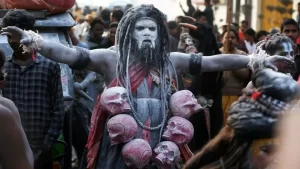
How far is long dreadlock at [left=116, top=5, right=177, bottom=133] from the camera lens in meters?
7.78

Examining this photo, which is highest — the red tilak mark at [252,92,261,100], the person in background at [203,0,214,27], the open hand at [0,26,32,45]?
the red tilak mark at [252,92,261,100]

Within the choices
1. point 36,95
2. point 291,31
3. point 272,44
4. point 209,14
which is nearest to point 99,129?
point 36,95

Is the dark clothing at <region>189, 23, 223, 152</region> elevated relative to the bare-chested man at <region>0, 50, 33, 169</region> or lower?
lower

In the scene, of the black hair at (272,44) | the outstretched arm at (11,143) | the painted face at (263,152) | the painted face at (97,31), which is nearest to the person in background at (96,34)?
the painted face at (97,31)

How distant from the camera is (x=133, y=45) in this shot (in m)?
7.91

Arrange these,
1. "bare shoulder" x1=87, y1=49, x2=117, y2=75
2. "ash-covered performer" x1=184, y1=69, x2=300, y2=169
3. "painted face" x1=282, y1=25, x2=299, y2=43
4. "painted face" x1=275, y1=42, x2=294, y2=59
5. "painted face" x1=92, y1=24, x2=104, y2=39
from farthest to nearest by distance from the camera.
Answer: "painted face" x1=92, y1=24, x2=104, y2=39
"painted face" x1=282, y1=25, x2=299, y2=43
"painted face" x1=275, y1=42, x2=294, y2=59
"bare shoulder" x1=87, y1=49, x2=117, y2=75
"ash-covered performer" x1=184, y1=69, x2=300, y2=169

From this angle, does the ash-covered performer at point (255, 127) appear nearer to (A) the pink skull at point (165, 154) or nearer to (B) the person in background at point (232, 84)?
(A) the pink skull at point (165, 154)

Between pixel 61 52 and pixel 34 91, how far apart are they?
1.04 metres

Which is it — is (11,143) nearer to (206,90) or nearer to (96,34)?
(206,90)

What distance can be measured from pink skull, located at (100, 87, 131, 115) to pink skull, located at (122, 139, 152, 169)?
235 mm

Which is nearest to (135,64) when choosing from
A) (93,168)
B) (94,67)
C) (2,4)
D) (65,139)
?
(94,67)

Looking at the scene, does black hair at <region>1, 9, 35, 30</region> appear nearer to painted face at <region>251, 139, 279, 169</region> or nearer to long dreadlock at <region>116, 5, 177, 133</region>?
long dreadlock at <region>116, 5, 177, 133</region>

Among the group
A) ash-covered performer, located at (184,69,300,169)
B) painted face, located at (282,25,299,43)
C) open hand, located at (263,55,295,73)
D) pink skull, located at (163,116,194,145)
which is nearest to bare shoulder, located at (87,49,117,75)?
pink skull, located at (163,116,194,145)

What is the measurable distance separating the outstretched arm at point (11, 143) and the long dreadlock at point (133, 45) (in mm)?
2265
